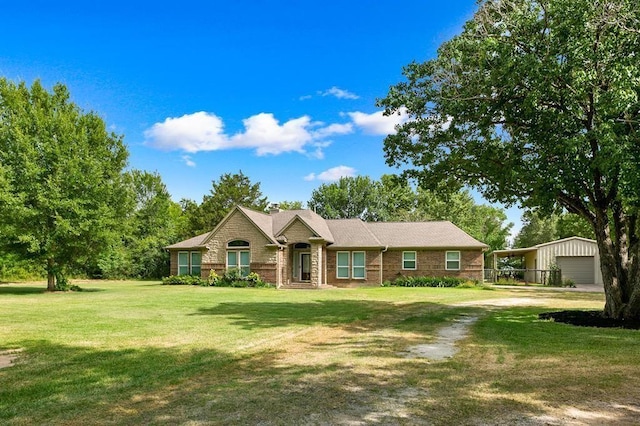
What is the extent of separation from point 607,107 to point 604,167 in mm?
1246

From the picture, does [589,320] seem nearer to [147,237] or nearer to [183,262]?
[183,262]

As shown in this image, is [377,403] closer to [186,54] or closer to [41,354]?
[41,354]

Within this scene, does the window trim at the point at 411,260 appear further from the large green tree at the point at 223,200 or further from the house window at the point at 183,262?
the large green tree at the point at 223,200

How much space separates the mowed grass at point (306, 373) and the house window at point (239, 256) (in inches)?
710

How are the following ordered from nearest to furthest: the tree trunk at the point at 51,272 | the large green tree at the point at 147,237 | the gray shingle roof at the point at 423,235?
the tree trunk at the point at 51,272
the gray shingle roof at the point at 423,235
the large green tree at the point at 147,237

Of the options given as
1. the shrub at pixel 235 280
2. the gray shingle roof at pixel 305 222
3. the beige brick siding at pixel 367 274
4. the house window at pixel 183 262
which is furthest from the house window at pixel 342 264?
the house window at pixel 183 262

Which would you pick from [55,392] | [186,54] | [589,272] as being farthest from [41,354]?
[589,272]

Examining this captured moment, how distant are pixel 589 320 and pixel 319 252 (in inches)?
771

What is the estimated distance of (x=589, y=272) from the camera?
35469mm

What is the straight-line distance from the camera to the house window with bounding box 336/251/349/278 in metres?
32.4

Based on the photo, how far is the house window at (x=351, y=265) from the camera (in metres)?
32.2

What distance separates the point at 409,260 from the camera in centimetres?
3234

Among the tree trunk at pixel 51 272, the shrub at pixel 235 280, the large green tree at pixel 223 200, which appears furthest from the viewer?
the large green tree at pixel 223 200

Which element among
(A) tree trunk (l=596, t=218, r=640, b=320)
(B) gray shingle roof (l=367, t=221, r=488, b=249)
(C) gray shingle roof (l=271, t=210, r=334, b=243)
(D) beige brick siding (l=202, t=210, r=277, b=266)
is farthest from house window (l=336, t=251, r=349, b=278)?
(A) tree trunk (l=596, t=218, r=640, b=320)
